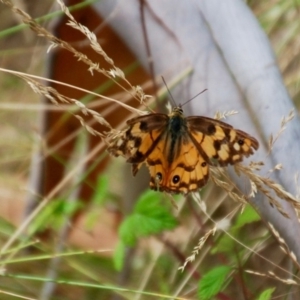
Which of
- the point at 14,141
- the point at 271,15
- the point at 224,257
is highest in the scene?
the point at 271,15

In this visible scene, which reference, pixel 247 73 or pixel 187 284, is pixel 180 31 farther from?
pixel 187 284

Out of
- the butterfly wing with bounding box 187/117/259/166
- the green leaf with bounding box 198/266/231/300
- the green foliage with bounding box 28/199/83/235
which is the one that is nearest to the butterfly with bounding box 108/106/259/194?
the butterfly wing with bounding box 187/117/259/166

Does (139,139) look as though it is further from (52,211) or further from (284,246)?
(52,211)

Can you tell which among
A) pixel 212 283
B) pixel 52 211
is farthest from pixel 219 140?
pixel 52 211

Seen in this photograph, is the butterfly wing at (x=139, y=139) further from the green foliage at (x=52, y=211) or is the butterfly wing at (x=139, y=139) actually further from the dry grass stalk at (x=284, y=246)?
the green foliage at (x=52, y=211)

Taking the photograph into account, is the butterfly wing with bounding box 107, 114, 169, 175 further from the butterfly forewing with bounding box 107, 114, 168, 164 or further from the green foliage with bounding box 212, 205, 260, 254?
the green foliage with bounding box 212, 205, 260, 254

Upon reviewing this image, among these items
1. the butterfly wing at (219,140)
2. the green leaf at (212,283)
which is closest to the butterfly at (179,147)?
the butterfly wing at (219,140)

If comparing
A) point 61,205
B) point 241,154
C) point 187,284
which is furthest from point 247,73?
point 61,205
